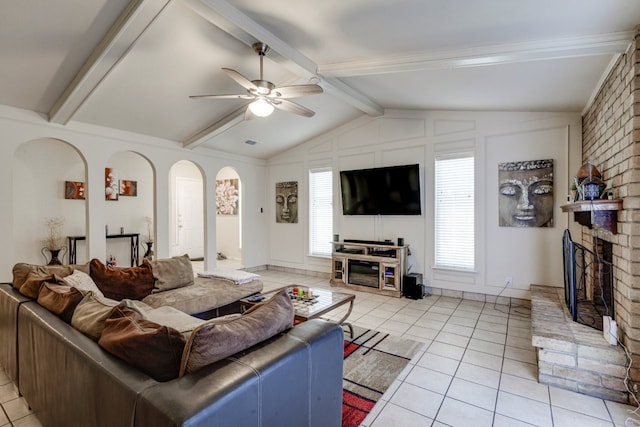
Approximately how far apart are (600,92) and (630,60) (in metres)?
0.94

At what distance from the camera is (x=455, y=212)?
479 cm

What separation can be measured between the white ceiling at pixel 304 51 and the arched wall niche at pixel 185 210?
→ 3.82m

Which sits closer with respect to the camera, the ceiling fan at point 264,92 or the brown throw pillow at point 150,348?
the brown throw pillow at point 150,348

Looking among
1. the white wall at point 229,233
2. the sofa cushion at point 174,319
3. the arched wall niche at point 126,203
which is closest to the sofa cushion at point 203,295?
the sofa cushion at point 174,319

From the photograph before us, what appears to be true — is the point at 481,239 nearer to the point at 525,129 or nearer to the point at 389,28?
the point at 525,129

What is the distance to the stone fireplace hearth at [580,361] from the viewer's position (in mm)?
2270

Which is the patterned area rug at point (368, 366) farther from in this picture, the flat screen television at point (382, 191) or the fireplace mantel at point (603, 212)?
the flat screen television at point (382, 191)

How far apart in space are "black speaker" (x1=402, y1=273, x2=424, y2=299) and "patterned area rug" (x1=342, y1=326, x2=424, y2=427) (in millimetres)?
1484

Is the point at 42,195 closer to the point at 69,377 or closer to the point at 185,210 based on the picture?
the point at 185,210

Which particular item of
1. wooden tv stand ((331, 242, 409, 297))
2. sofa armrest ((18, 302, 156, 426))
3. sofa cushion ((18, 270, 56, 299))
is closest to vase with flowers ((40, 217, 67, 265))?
sofa cushion ((18, 270, 56, 299))

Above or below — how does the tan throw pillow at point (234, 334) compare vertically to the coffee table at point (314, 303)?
above

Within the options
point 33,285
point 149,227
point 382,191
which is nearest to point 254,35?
point 33,285

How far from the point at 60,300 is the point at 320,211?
474cm

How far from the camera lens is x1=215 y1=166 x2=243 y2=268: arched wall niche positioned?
813cm
